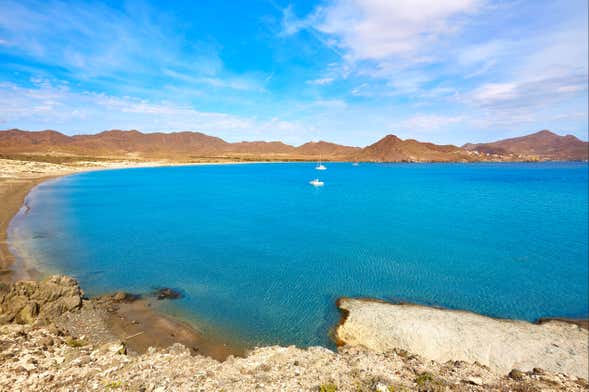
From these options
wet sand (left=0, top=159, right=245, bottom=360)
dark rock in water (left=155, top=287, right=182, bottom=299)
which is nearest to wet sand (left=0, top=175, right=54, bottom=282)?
wet sand (left=0, top=159, right=245, bottom=360)

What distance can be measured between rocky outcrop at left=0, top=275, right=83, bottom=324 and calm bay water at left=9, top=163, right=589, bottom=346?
10.8ft

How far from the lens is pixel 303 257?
2392cm

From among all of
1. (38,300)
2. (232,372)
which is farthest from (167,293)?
(232,372)

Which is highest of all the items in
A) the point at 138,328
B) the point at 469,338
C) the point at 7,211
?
the point at 7,211

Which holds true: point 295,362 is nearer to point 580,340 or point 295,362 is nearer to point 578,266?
point 580,340

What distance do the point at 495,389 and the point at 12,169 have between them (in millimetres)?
103381

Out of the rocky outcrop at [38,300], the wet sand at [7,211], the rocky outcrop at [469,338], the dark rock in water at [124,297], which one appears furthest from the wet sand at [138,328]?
the rocky outcrop at [469,338]

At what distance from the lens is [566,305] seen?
16859mm

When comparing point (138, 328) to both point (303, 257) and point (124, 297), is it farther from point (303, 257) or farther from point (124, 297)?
point (303, 257)

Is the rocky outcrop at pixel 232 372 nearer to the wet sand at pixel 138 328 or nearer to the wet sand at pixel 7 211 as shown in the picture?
the wet sand at pixel 138 328

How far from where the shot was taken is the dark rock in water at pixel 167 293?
1645cm

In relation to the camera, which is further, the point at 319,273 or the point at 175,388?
the point at 319,273

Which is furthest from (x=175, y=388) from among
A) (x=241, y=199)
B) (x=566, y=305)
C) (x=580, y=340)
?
(x=241, y=199)

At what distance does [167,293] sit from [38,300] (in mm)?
5635
